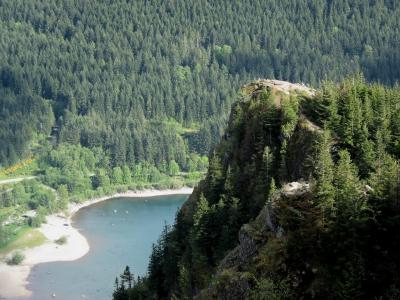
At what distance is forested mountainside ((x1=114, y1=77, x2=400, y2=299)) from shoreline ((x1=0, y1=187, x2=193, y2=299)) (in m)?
66.2

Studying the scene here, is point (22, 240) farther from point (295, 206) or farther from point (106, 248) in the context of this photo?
point (295, 206)

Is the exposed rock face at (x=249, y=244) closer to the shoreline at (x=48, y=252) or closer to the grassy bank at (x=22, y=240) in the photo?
the shoreline at (x=48, y=252)

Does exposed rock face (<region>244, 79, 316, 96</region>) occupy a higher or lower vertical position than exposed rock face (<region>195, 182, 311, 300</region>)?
higher

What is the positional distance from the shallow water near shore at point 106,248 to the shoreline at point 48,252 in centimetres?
153

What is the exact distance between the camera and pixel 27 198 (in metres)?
185

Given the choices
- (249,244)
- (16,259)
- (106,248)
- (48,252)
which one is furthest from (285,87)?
(48,252)

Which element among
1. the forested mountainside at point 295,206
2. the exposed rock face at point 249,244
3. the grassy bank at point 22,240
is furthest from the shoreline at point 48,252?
the exposed rock face at point 249,244

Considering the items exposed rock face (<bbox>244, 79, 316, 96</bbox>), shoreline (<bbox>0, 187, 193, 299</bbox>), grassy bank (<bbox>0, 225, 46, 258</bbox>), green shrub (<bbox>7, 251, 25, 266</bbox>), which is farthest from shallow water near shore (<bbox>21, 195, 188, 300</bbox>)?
exposed rock face (<bbox>244, 79, 316, 96</bbox>)

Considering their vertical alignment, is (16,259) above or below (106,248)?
below

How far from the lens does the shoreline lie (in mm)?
131825

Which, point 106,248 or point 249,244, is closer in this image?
point 249,244

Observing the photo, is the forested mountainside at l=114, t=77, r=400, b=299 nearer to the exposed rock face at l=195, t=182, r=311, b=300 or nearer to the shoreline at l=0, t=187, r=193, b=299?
the exposed rock face at l=195, t=182, r=311, b=300

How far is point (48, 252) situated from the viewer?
500 feet

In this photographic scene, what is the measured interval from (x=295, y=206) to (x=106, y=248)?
12164 centimetres
